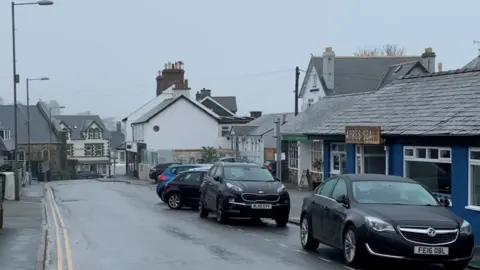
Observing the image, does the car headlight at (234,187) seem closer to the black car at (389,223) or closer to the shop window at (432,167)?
the shop window at (432,167)

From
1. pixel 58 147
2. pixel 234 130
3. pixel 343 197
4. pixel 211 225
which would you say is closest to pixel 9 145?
pixel 58 147

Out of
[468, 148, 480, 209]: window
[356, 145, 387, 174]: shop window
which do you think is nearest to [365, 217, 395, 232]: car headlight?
[468, 148, 480, 209]: window

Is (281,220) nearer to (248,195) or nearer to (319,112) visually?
(248,195)

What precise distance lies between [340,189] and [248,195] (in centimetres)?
662

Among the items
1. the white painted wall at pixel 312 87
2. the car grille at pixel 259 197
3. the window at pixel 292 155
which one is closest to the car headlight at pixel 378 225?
the car grille at pixel 259 197

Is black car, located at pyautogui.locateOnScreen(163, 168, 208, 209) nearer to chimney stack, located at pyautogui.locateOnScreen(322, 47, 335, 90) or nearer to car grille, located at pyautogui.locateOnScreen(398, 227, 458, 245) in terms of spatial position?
car grille, located at pyautogui.locateOnScreen(398, 227, 458, 245)

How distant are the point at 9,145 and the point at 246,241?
218 feet

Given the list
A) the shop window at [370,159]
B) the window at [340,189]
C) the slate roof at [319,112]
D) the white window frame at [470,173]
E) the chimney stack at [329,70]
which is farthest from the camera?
the chimney stack at [329,70]

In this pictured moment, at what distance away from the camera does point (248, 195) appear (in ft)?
66.9

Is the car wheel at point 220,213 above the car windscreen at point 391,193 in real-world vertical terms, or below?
below

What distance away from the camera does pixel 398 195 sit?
44.1 ft

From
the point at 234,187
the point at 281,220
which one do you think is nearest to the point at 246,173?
the point at 234,187

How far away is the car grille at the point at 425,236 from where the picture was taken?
1184cm

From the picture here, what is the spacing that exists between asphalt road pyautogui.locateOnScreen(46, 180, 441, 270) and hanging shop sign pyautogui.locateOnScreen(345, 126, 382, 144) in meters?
2.93
